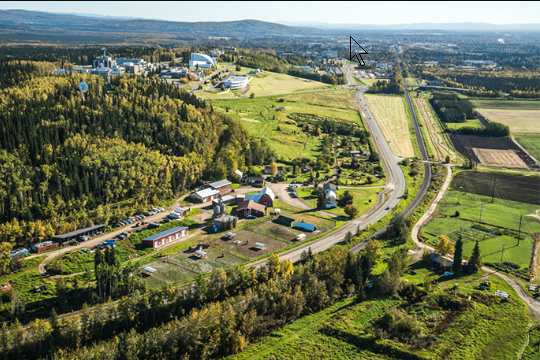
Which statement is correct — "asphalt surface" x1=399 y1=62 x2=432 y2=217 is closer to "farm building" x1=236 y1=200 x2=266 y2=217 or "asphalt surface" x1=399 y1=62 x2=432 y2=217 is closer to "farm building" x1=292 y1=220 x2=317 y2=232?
"farm building" x1=292 y1=220 x2=317 y2=232

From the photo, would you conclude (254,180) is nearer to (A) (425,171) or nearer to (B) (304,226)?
(B) (304,226)

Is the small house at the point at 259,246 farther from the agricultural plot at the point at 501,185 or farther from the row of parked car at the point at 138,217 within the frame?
the agricultural plot at the point at 501,185

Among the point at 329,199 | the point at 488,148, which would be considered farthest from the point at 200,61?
the point at 329,199

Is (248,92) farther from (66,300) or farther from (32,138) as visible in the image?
(66,300)

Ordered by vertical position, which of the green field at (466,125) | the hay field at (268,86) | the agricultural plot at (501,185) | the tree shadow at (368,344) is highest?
the hay field at (268,86)

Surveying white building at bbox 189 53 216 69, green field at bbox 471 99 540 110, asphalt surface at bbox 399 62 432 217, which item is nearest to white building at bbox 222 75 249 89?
white building at bbox 189 53 216 69

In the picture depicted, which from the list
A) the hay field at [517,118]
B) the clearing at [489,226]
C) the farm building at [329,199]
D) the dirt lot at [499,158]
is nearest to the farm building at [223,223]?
the farm building at [329,199]
